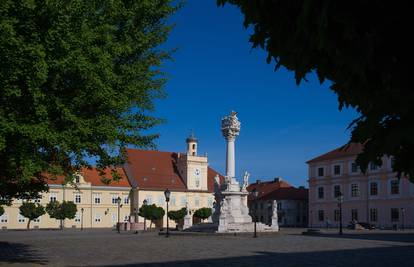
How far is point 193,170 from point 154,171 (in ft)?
23.8

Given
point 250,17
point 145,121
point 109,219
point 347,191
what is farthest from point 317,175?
point 250,17

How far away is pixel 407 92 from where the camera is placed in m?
3.64

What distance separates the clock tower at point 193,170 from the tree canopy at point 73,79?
252ft

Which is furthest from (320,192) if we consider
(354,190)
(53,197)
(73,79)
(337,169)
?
(73,79)

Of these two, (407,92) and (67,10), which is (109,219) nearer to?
(67,10)

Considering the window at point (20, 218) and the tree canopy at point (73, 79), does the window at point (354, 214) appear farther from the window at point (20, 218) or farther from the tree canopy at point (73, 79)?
the tree canopy at point (73, 79)

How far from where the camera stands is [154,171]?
9050 centimetres

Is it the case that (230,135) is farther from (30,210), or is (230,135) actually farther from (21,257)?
(30,210)

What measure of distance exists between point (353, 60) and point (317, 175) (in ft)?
252

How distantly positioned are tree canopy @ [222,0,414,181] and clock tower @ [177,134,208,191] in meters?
87.5

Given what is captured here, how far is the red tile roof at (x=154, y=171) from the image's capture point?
88.3m

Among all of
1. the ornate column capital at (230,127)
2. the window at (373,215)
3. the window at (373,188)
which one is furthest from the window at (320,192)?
the ornate column capital at (230,127)

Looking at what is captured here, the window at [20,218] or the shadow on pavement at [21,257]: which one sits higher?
the shadow on pavement at [21,257]

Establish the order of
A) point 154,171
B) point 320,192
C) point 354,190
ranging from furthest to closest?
point 154,171, point 320,192, point 354,190
